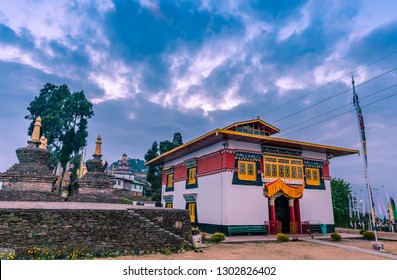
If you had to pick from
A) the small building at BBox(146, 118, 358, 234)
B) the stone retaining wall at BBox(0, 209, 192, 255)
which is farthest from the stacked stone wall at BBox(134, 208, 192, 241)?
the small building at BBox(146, 118, 358, 234)

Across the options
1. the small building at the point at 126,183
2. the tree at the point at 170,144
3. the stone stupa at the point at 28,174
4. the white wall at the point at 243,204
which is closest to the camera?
the white wall at the point at 243,204

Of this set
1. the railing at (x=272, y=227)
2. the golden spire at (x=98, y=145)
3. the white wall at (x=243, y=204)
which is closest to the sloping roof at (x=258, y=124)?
the white wall at (x=243, y=204)

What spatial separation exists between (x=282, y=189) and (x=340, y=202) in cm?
2501

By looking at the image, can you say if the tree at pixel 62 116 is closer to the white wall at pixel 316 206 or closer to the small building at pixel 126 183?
the small building at pixel 126 183

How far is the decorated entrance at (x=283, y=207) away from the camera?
64.9 feet

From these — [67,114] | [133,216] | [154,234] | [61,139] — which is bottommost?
[154,234]

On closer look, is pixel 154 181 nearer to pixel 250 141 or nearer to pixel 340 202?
pixel 250 141

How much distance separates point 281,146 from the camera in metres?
22.0

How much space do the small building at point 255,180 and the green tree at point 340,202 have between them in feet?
56.0

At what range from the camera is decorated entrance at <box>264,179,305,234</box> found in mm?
19781

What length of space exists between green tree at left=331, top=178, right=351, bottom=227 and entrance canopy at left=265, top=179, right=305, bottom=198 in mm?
21412

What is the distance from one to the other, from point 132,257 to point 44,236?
11.3 ft

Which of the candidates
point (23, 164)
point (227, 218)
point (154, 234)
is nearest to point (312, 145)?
point (227, 218)

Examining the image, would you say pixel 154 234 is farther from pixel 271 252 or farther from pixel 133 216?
pixel 271 252
